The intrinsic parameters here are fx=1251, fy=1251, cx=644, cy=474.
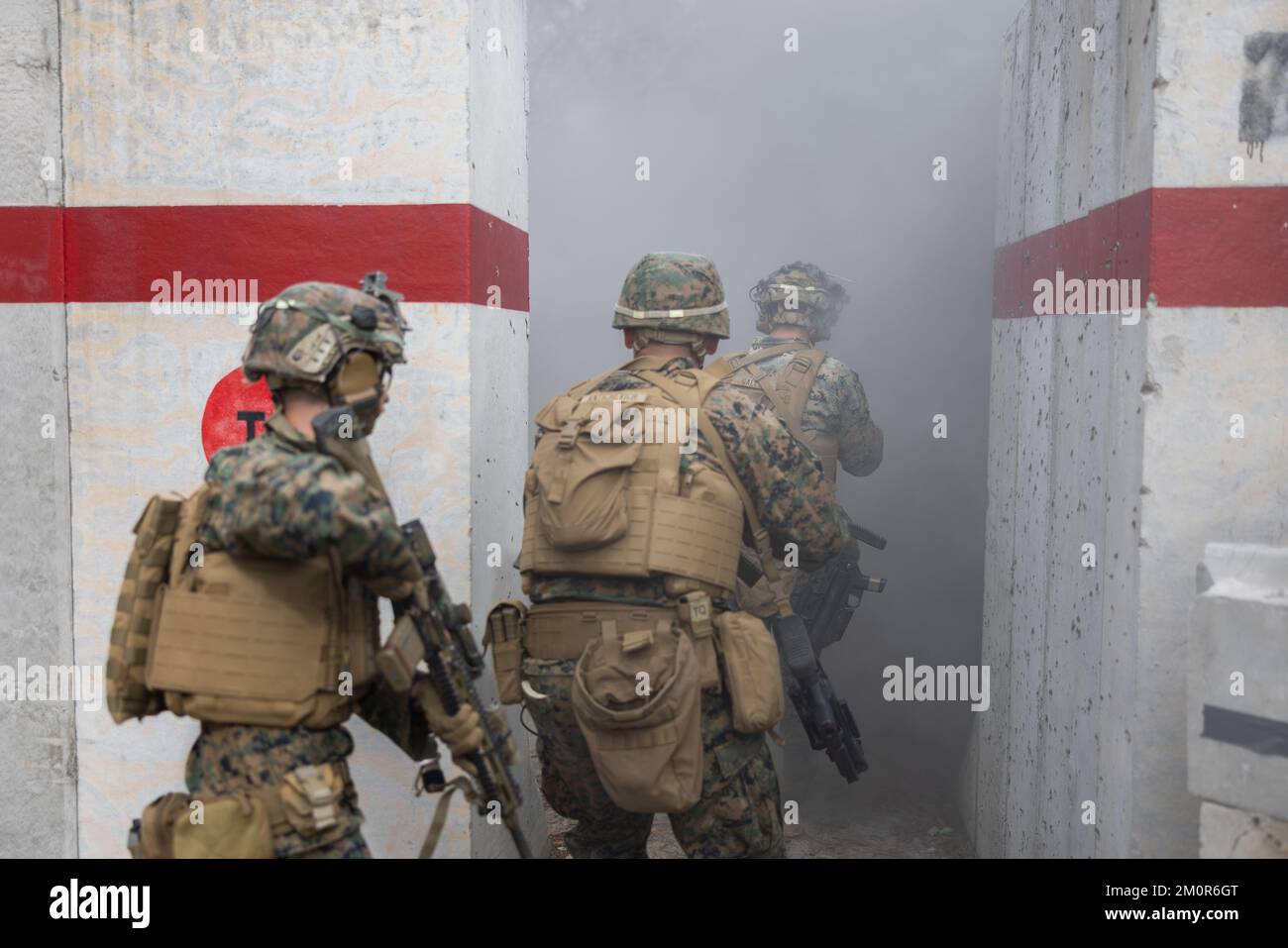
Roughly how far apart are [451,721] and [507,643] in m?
0.74

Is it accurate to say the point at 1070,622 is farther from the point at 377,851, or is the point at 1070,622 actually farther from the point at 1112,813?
the point at 377,851

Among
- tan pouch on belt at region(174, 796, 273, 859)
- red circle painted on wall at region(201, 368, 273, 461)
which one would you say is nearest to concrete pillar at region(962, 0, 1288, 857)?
tan pouch on belt at region(174, 796, 273, 859)

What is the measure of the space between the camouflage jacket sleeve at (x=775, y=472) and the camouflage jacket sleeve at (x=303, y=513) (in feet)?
4.06

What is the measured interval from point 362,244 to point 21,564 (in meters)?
1.45

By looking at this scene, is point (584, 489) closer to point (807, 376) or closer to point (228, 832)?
point (228, 832)

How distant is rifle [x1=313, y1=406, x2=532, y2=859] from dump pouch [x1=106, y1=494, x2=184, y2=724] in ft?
1.32

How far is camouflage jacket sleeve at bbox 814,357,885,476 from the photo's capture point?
5.52 m

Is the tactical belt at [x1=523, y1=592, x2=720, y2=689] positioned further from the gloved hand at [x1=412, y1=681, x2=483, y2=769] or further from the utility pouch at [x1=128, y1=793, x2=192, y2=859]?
A: the utility pouch at [x1=128, y1=793, x2=192, y2=859]

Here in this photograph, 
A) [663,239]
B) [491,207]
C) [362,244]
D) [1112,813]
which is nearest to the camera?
[1112,813]

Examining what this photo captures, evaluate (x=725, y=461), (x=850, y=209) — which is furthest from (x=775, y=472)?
(x=850, y=209)

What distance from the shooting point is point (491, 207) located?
404 centimetres

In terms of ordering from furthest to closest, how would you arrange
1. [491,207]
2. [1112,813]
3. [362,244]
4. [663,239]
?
[663,239] → [491,207] → [362,244] → [1112,813]

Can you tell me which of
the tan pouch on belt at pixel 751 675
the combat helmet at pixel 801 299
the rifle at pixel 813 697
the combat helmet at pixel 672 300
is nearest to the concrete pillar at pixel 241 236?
the combat helmet at pixel 672 300
